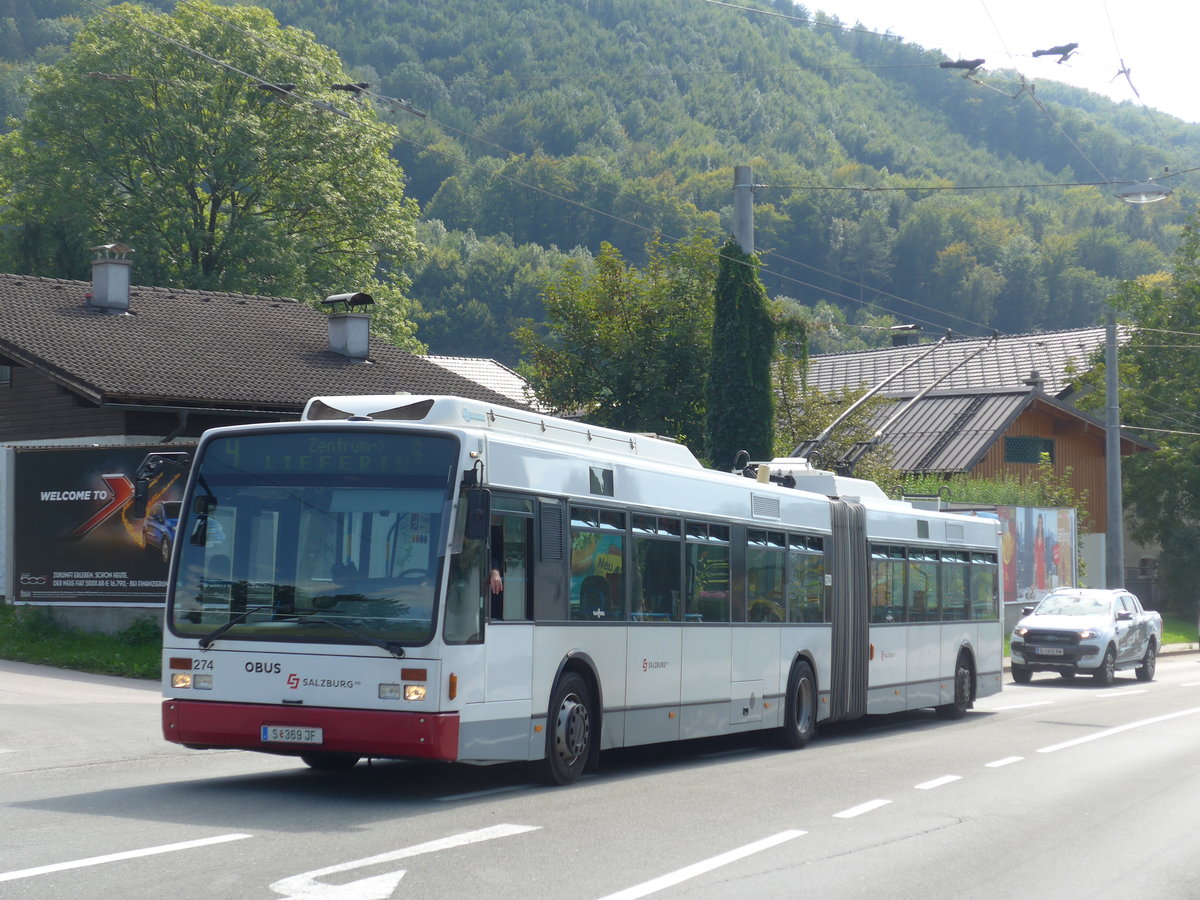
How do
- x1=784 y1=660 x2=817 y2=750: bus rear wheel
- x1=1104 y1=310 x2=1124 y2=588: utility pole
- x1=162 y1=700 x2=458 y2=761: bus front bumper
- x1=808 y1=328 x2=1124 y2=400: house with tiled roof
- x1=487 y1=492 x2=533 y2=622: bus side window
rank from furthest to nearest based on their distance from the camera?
x1=808 y1=328 x2=1124 y2=400: house with tiled roof, x1=1104 y1=310 x2=1124 y2=588: utility pole, x1=784 y1=660 x2=817 y2=750: bus rear wheel, x1=487 y1=492 x2=533 y2=622: bus side window, x1=162 y1=700 x2=458 y2=761: bus front bumper

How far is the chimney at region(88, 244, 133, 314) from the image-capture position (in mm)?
30734

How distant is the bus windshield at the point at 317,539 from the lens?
10312mm

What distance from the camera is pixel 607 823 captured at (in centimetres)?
979

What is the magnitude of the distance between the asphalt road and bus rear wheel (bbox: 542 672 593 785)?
195 millimetres

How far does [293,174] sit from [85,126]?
20.4 feet

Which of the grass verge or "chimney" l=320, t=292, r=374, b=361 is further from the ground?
"chimney" l=320, t=292, r=374, b=361

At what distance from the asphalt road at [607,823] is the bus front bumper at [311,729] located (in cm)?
39

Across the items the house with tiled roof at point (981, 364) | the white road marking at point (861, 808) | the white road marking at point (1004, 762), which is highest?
the house with tiled roof at point (981, 364)

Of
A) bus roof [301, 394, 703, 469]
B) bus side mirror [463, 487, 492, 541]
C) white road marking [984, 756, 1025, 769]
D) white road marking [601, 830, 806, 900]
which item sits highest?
bus roof [301, 394, 703, 469]

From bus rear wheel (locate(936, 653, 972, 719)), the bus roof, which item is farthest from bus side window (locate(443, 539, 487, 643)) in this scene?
bus rear wheel (locate(936, 653, 972, 719))

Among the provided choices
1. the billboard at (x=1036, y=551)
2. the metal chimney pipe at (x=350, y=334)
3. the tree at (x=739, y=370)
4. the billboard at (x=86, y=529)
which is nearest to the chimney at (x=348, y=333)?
the metal chimney pipe at (x=350, y=334)

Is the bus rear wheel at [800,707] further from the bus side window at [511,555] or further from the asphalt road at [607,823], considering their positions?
the bus side window at [511,555]

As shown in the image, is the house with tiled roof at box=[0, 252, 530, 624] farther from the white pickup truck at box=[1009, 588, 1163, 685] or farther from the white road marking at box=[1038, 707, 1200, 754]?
the white road marking at box=[1038, 707, 1200, 754]

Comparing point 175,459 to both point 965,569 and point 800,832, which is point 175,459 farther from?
point 965,569
